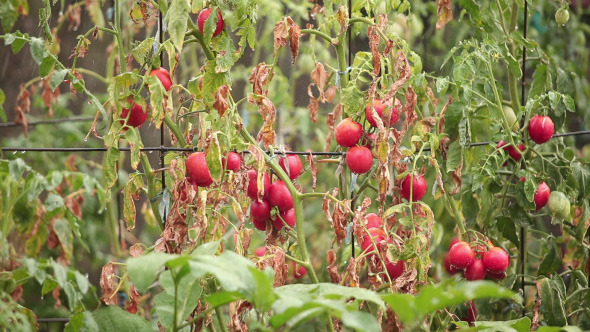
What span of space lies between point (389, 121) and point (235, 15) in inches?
13.2

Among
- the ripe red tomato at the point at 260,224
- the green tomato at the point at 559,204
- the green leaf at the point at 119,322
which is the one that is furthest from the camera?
the green tomato at the point at 559,204

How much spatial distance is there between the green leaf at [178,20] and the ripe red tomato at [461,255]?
673 mm

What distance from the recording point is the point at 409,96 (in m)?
1.52

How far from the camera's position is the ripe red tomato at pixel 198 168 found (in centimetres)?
138

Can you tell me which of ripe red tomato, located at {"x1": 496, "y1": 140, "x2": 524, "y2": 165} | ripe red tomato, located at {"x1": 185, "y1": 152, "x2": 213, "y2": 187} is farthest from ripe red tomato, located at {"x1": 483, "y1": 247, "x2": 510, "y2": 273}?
ripe red tomato, located at {"x1": 185, "y1": 152, "x2": 213, "y2": 187}

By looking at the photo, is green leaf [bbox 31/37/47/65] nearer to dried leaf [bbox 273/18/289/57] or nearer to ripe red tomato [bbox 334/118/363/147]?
dried leaf [bbox 273/18/289/57]

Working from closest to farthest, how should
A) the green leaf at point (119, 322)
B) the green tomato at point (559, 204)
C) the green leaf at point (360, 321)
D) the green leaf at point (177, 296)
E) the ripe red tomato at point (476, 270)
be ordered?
1. the green leaf at point (360, 321)
2. the green leaf at point (177, 296)
3. the green leaf at point (119, 322)
4. the ripe red tomato at point (476, 270)
5. the green tomato at point (559, 204)

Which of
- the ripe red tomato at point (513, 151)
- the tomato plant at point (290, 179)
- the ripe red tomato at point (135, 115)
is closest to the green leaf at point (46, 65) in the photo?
the tomato plant at point (290, 179)

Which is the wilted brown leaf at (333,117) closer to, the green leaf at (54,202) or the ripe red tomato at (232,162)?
the ripe red tomato at (232,162)

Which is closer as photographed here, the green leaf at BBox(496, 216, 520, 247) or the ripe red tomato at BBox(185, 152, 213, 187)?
the ripe red tomato at BBox(185, 152, 213, 187)

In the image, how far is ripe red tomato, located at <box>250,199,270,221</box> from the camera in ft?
4.79

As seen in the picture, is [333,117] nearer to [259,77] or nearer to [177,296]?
[259,77]

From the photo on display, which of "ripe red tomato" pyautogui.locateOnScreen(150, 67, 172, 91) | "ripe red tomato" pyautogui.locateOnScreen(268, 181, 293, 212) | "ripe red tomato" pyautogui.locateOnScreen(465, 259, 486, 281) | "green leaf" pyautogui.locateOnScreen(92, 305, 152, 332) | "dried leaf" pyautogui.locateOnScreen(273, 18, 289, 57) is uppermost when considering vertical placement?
"dried leaf" pyautogui.locateOnScreen(273, 18, 289, 57)

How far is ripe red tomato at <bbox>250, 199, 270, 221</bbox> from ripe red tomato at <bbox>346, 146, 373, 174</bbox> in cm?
17
